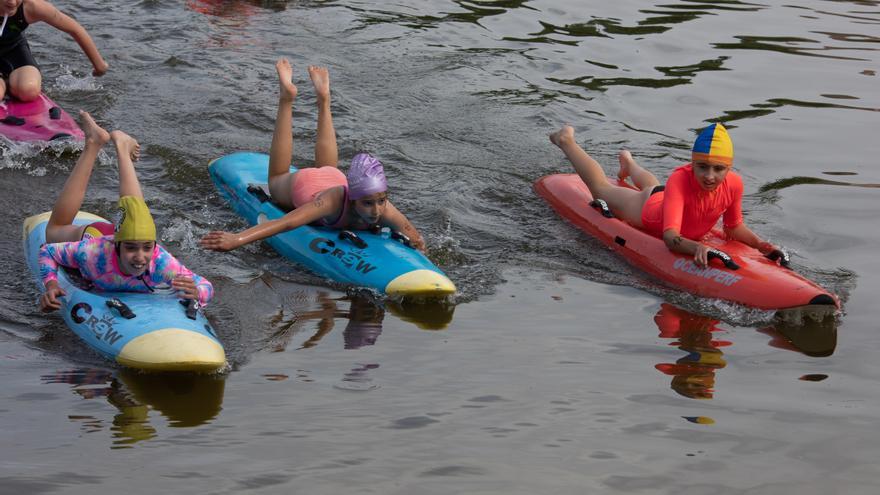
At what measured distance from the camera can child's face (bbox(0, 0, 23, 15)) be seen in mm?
10570

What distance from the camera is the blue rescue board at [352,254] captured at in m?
8.16

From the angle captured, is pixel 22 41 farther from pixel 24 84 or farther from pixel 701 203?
pixel 701 203

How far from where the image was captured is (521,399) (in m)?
6.50

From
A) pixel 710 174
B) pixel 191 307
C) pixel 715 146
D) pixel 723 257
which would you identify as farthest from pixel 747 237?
pixel 191 307

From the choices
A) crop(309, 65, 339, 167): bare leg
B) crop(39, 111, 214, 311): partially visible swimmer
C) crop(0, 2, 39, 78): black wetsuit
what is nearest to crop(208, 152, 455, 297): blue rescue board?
crop(309, 65, 339, 167): bare leg

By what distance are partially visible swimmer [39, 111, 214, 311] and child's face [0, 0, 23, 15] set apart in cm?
324

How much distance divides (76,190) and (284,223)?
1480 mm

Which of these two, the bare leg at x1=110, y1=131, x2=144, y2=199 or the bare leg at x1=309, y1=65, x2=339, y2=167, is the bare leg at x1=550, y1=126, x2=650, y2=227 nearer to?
the bare leg at x1=309, y1=65, x2=339, y2=167

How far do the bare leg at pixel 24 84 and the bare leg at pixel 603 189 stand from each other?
4.73 m

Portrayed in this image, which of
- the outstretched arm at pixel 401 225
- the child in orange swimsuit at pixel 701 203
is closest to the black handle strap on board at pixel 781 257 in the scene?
the child in orange swimsuit at pixel 701 203

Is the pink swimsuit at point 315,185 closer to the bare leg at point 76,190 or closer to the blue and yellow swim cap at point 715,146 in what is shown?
the bare leg at point 76,190

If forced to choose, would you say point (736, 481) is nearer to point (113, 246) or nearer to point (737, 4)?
point (113, 246)

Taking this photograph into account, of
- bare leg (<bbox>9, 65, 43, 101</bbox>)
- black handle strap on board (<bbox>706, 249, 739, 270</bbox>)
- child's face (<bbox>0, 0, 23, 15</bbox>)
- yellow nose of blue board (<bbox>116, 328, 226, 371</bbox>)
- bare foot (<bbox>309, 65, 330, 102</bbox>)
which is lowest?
yellow nose of blue board (<bbox>116, 328, 226, 371</bbox>)

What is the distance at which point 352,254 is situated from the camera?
28.2 feet
